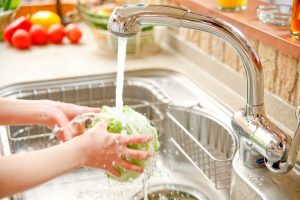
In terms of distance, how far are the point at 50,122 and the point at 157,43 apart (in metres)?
0.83

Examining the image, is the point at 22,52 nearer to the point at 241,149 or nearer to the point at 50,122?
the point at 50,122

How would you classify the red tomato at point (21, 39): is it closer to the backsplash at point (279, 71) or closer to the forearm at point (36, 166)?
the backsplash at point (279, 71)

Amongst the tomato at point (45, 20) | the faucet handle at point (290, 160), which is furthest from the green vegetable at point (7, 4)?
the faucet handle at point (290, 160)

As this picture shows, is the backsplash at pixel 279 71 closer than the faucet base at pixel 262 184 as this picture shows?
No

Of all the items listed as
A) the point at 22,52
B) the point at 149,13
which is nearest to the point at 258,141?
the point at 149,13

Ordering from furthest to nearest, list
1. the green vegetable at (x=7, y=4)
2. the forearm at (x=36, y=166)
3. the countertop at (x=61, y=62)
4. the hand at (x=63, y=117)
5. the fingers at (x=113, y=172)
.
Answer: the green vegetable at (x=7, y=4) → the countertop at (x=61, y=62) → the hand at (x=63, y=117) → the fingers at (x=113, y=172) → the forearm at (x=36, y=166)

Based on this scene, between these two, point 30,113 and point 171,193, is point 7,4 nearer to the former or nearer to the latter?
point 30,113

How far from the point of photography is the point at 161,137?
4.54ft

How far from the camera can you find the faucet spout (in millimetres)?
854

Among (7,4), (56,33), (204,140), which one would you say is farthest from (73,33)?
(204,140)

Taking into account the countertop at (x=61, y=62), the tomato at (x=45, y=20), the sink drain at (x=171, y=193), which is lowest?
the sink drain at (x=171, y=193)

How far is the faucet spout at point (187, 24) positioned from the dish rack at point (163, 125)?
232 millimetres

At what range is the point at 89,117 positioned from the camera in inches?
42.2

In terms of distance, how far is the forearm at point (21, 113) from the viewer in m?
1.04
